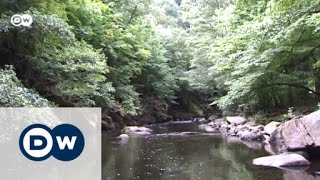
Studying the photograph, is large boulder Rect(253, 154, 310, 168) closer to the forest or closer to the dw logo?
the forest

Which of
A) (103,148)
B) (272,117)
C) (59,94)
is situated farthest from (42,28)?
(272,117)

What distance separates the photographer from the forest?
10703 mm

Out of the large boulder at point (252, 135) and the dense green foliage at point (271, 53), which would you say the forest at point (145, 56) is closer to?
the dense green foliage at point (271, 53)

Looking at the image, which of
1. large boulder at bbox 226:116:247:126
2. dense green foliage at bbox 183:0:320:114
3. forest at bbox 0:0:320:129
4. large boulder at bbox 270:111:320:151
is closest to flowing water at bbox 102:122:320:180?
large boulder at bbox 270:111:320:151

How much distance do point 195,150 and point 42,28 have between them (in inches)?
228

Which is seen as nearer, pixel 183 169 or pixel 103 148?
pixel 183 169

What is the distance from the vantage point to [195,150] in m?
12.4

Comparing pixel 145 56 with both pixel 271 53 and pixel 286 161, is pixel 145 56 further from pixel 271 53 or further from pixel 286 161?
pixel 286 161

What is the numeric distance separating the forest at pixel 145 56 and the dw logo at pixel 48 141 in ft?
5.85

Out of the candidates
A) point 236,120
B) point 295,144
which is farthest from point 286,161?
point 236,120

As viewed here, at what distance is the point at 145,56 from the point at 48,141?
662 inches

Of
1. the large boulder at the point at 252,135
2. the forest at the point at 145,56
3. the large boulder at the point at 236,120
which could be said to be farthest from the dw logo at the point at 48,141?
the large boulder at the point at 236,120

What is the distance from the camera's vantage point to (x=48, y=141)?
584 cm

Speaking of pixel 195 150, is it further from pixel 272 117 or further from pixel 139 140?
pixel 272 117
